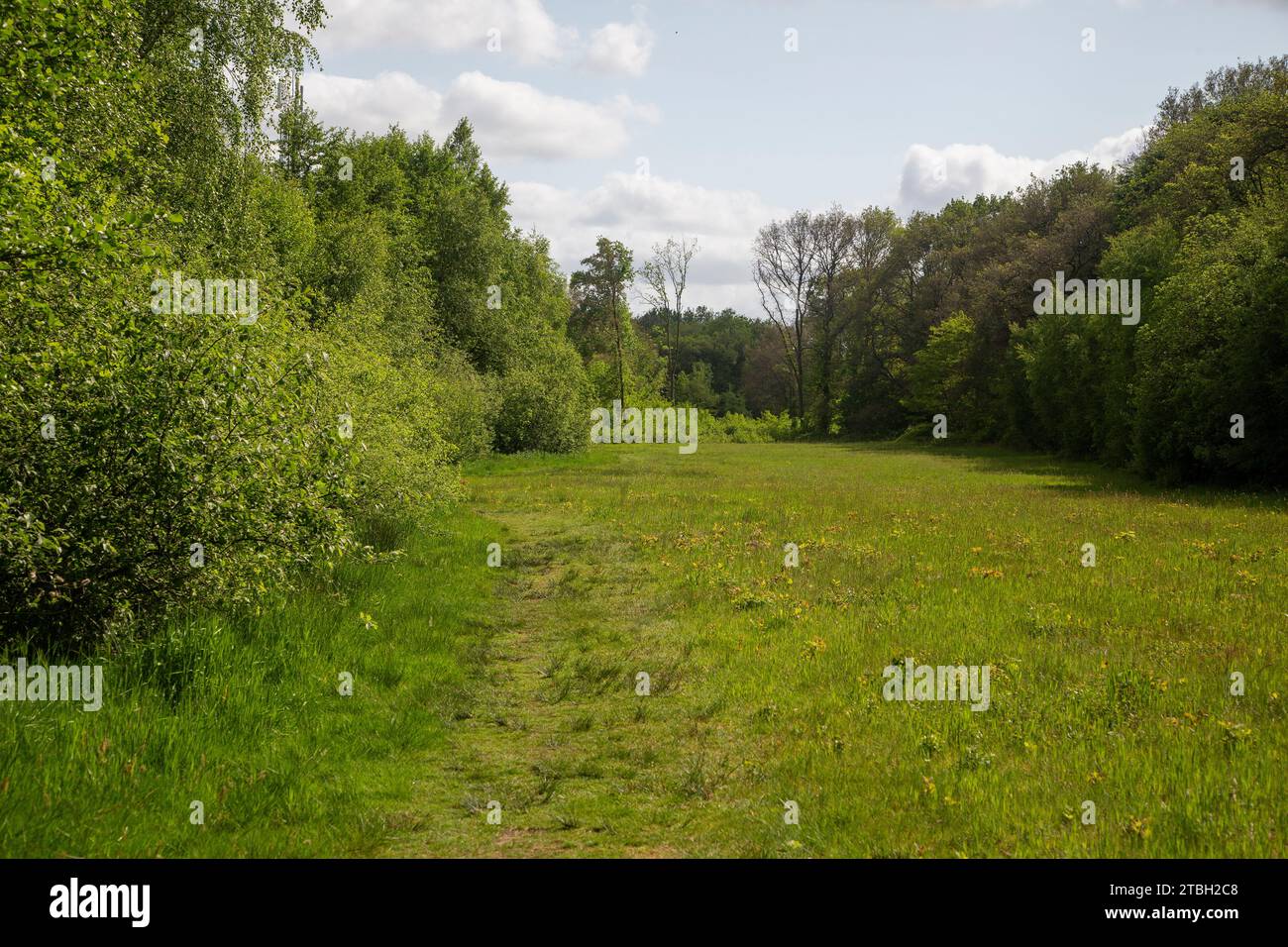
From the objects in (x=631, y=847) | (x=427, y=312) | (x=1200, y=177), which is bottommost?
(x=631, y=847)

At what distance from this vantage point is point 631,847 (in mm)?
5789

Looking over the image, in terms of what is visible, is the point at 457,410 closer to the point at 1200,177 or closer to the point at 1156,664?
the point at 1156,664

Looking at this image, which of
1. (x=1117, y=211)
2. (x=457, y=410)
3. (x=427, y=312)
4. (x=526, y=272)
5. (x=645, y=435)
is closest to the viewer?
(x=457, y=410)

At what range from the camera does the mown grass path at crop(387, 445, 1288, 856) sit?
5883 mm

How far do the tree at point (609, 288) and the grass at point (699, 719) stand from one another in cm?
7421

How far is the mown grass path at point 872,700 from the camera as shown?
5.88 meters

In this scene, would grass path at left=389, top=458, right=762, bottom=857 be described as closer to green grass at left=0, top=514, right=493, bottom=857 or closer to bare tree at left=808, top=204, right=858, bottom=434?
green grass at left=0, top=514, right=493, bottom=857

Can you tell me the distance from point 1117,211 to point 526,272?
1644 inches
